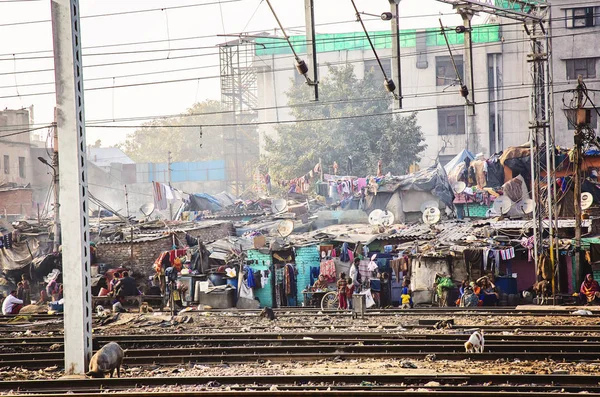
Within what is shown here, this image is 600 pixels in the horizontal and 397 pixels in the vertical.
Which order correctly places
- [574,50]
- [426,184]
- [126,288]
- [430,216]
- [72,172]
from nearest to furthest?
[72,172] → [126,288] → [430,216] → [426,184] → [574,50]

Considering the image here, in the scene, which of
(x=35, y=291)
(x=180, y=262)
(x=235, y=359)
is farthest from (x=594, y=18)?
(x=235, y=359)

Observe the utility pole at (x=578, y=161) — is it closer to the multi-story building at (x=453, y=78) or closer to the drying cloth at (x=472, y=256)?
the drying cloth at (x=472, y=256)

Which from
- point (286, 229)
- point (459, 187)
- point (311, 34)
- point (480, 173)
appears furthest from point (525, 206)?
point (311, 34)

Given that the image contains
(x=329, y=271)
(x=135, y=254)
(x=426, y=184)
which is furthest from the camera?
(x=426, y=184)

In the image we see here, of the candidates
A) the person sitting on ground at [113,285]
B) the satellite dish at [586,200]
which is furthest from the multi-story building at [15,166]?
the satellite dish at [586,200]

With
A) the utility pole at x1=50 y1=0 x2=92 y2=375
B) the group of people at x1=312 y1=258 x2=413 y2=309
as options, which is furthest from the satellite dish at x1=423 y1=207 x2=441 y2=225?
the utility pole at x1=50 y1=0 x2=92 y2=375

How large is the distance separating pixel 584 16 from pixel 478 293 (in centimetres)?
2970

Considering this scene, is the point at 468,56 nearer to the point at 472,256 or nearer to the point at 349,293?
the point at 472,256

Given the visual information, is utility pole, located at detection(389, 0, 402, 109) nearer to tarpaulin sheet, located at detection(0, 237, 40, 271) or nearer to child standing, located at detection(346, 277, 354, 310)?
child standing, located at detection(346, 277, 354, 310)

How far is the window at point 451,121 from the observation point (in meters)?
49.7

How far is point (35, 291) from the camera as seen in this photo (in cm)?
2741

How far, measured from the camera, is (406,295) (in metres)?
21.8

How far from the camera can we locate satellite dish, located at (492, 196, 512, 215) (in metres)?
30.4

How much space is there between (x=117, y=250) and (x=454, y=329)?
14.7 m
